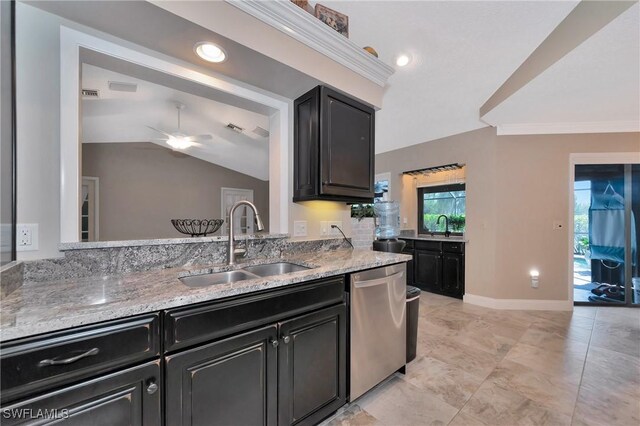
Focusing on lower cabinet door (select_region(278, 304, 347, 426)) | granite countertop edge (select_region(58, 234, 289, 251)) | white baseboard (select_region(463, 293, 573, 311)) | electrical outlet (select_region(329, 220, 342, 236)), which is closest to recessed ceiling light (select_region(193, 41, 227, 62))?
granite countertop edge (select_region(58, 234, 289, 251))

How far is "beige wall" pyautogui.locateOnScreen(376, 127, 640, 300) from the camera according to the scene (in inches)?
134

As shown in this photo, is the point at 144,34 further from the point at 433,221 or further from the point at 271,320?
the point at 433,221

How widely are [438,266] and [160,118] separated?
535 cm

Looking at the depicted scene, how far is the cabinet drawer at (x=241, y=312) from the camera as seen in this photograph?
0.97 meters

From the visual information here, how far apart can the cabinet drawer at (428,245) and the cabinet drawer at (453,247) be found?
80 mm

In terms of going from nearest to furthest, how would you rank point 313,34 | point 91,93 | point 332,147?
point 313,34, point 332,147, point 91,93

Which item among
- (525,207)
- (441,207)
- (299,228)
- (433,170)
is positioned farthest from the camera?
(441,207)

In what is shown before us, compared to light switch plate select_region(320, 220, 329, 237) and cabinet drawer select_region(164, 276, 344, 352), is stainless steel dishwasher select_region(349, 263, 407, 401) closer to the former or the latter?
cabinet drawer select_region(164, 276, 344, 352)

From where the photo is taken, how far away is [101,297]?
0.95 m

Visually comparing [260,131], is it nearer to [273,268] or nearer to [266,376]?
[273,268]

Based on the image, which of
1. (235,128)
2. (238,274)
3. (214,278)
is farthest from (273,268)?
(235,128)

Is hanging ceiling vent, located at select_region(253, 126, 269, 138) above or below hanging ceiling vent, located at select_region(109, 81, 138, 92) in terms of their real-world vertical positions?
below

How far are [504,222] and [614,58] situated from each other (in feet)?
6.75

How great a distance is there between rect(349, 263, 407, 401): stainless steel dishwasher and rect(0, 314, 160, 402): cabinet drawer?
3.59ft
